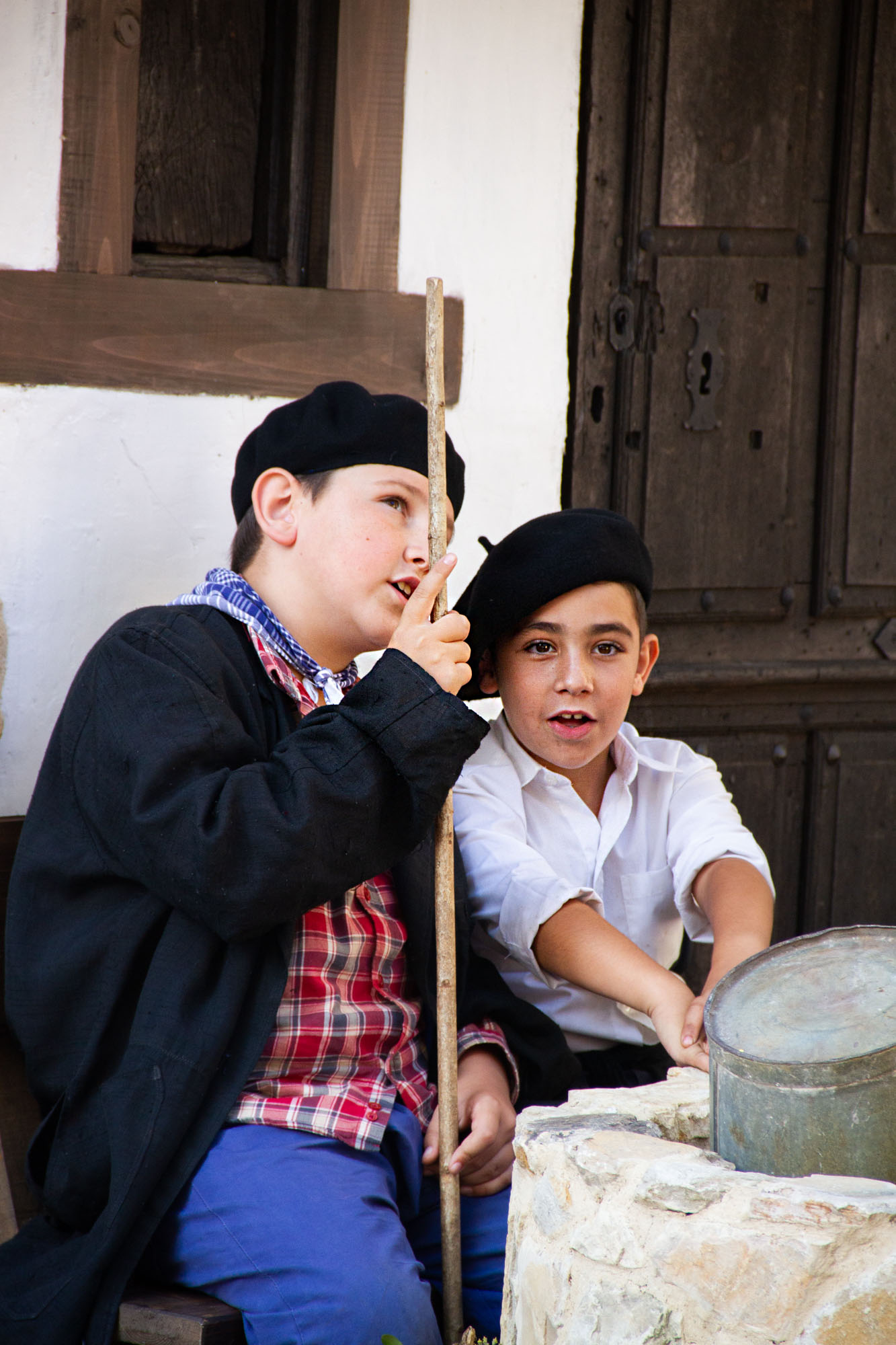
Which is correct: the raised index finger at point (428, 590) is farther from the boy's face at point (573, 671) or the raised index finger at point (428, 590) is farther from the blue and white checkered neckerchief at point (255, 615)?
the boy's face at point (573, 671)

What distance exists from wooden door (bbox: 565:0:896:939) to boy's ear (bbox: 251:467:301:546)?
1.09m

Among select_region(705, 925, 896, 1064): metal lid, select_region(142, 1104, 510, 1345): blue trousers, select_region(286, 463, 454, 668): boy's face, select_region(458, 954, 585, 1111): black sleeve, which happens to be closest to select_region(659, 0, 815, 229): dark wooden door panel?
select_region(286, 463, 454, 668): boy's face

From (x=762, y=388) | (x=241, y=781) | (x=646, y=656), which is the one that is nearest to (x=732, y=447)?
(x=762, y=388)

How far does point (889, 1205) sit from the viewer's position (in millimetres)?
1361

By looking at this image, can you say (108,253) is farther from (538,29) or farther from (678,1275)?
(678,1275)

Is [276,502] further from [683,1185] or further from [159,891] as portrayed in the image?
[683,1185]

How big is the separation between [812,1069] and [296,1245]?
723 millimetres

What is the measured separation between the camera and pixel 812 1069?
146cm

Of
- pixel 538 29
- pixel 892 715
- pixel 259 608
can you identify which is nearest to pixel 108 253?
pixel 259 608

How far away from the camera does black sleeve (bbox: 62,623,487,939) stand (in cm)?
177

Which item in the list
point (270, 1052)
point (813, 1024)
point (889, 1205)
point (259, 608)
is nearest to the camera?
point (889, 1205)

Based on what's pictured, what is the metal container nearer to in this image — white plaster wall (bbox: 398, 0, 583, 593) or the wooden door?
white plaster wall (bbox: 398, 0, 583, 593)

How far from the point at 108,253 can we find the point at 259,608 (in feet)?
2.56

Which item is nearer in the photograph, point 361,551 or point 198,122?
point 361,551
